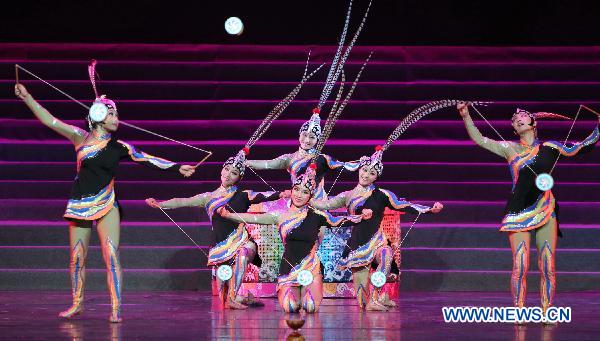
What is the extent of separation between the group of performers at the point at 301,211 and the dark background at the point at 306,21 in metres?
3.36

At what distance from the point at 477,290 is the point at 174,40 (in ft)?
14.8

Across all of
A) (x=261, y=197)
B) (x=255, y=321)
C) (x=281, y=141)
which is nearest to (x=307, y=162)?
(x=261, y=197)

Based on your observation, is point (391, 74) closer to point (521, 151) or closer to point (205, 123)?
point (205, 123)

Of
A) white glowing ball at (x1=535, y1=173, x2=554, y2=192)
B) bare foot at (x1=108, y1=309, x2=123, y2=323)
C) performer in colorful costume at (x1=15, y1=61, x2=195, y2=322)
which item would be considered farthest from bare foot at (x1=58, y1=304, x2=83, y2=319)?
white glowing ball at (x1=535, y1=173, x2=554, y2=192)

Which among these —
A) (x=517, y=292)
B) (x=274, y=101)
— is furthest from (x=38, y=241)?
(x=517, y=292)

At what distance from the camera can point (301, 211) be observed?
7016 mm

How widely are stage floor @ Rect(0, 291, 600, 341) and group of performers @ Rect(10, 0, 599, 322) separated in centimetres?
21

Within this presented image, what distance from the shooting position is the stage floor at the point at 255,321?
5.74 m

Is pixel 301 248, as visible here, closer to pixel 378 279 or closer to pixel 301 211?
pixel 301 211

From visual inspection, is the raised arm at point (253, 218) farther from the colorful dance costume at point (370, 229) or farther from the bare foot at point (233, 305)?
the bare foot at point (233, 305)

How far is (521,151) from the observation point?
21.1 feet

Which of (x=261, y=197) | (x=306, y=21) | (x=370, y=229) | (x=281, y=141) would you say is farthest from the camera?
(x=306, y=21)

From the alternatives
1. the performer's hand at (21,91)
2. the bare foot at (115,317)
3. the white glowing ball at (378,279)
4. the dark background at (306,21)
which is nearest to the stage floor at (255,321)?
the bare foot at (115,317)

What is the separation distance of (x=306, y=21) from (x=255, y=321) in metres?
5.45
